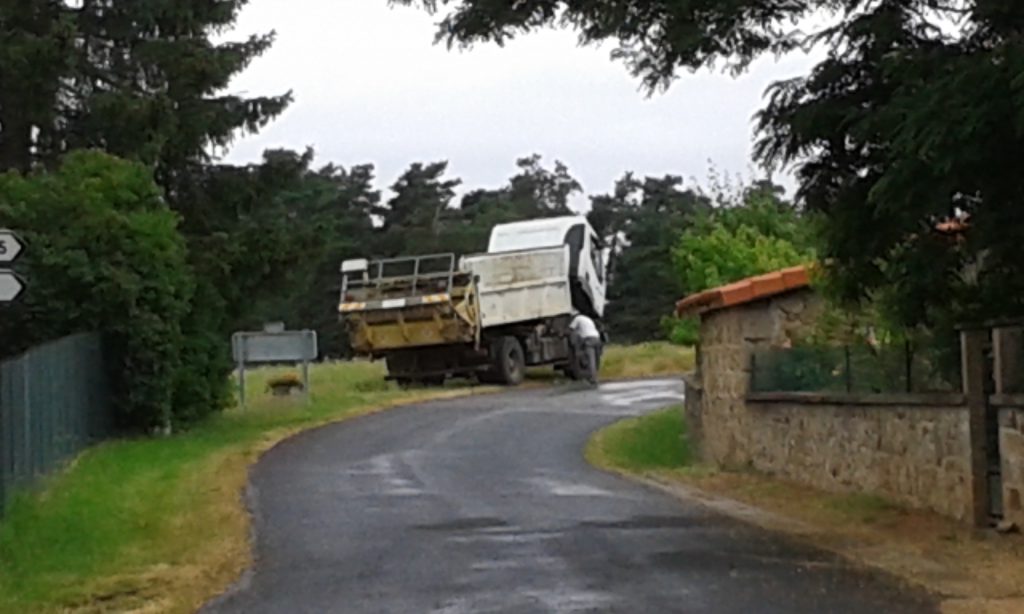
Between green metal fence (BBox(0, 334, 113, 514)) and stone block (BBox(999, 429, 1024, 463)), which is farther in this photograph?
green metal fence (BBox(0, 334, 113, 514))

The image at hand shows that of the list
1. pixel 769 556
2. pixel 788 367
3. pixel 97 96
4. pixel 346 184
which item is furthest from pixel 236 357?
pixel 346 184

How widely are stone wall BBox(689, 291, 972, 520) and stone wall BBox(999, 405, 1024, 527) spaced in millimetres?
569

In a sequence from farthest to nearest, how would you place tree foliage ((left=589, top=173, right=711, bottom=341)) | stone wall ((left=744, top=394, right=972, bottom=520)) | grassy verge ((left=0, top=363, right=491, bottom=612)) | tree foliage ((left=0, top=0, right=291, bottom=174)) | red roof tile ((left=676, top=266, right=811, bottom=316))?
tree foliage ((left=589, top=173, right=711, bottom=341)) < tree foliage ((left=0, top=0, right=291, bottom=174)) < red roof tile ((left=676, top=266, right=811, bottom=316)) < stone wall ((left=744, top=394, right=972, bottom=520)) < grassy verge ((left=0, top=363, right=491, bottom=612))

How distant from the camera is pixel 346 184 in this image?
8831 centimetres

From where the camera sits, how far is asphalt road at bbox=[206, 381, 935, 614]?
1091cm

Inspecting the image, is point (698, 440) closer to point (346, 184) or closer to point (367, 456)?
point (367, 456)

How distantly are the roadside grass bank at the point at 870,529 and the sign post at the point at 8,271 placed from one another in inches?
255

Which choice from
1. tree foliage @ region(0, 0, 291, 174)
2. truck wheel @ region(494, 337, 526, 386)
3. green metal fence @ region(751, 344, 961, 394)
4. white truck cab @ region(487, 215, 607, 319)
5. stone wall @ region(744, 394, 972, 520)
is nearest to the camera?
stone wall @ region(744, 394, 972, 520)

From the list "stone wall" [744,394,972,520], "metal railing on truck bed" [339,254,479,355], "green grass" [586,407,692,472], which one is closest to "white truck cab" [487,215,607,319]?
"metal railing on truck bed" [339,254,479,355]

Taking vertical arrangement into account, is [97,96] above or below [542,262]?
above

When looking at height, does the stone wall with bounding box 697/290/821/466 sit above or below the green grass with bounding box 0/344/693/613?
above

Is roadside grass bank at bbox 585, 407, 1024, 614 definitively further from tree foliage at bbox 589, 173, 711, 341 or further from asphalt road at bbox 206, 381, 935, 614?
tree foliage at bbox 589, 173, 711, 341

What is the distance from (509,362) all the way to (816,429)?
1904 cm

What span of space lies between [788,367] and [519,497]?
3.96 m
